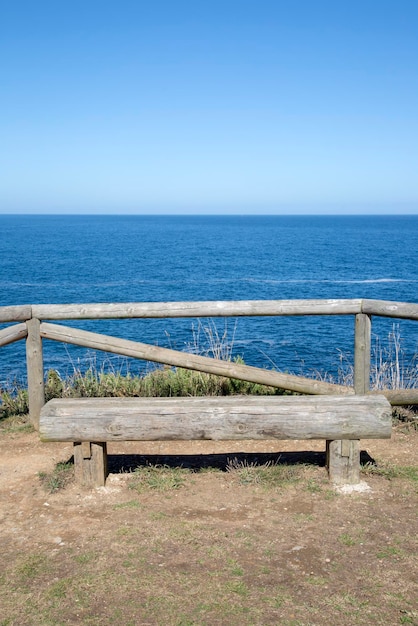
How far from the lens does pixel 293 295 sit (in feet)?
122

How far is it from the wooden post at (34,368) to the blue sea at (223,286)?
94.6 inches

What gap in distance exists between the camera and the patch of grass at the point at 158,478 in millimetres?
5090

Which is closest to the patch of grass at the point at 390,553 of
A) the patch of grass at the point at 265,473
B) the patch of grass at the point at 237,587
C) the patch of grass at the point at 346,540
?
the patch of grass at the point at 346,540

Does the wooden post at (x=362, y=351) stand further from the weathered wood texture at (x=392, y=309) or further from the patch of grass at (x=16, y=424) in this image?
the patch of grass at (x=16, y=424)

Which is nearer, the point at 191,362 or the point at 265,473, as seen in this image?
the point at 265,473

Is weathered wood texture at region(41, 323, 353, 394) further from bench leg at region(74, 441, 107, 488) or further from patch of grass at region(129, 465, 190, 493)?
bench leg at region(74, 441, 107, 488)

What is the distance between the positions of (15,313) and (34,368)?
24.4 inches

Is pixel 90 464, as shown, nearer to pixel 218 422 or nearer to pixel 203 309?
pixel 218 422

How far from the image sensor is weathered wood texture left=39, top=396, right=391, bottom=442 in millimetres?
4848

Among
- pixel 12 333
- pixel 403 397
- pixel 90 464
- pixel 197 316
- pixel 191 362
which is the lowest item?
pixel 90 464

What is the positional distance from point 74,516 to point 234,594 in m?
1.59

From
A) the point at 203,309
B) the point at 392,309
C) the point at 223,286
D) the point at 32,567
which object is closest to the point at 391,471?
the point at 392,309

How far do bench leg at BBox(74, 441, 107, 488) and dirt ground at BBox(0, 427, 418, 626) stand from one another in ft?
0.30

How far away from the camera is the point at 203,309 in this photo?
6211mm
